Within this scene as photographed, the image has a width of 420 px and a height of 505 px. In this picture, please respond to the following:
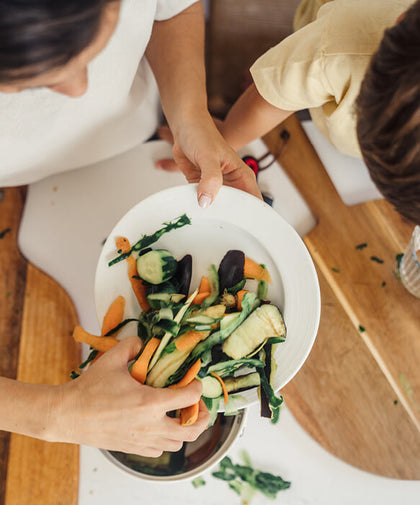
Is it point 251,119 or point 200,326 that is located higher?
point 251,119

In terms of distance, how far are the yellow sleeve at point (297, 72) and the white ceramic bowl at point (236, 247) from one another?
0.74ft

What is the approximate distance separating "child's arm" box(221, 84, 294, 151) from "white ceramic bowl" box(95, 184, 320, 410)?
25 centimetres

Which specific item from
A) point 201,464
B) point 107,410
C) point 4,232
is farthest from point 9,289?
point 201,464

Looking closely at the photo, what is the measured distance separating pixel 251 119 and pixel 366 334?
49 centimetres

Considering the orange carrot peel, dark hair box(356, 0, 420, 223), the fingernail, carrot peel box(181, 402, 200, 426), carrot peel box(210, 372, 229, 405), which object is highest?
dark hair box(356, 0, 420, 223)

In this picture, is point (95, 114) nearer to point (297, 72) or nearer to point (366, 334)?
point (297, 72)

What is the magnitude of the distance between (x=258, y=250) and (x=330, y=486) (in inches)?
18.3

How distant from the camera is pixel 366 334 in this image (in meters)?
0.76

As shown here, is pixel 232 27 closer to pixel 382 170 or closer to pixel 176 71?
pixel 176 71

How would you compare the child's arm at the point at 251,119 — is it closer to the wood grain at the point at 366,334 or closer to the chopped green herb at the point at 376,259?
the wood grain at the point at 366,334

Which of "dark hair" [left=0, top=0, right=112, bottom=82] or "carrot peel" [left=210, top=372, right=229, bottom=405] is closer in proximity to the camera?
"dark hair" [left=0, top=0, right=112, bottom=82]

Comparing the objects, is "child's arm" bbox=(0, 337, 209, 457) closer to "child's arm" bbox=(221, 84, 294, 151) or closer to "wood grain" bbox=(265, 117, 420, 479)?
"wood grain" bbox=(265, 117, 420, 479)

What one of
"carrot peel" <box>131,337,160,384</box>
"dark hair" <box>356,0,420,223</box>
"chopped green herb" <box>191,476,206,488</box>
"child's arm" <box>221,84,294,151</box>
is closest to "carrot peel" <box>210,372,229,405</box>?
"carrot peel" <box>131,337,160,384</box>

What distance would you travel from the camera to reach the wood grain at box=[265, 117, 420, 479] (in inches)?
28.9
